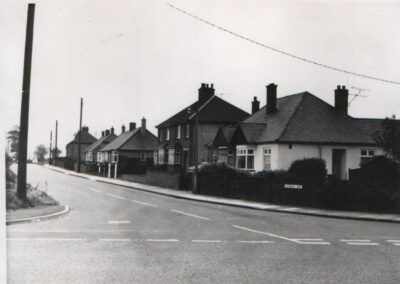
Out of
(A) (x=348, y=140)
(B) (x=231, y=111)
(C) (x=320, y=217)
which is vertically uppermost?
(B) (x=231, y=111)

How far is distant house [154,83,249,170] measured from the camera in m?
46.9

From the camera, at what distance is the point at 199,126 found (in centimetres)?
4691

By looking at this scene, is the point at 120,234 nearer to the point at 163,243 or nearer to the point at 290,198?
the point at 163,243

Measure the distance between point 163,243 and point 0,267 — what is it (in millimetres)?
3929

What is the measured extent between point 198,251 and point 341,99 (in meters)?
28.7

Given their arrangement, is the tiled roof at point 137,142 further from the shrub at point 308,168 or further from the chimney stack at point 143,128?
the shrub at point 308,168

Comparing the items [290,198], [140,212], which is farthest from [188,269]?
[290,198]

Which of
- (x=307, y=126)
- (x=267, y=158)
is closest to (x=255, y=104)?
(x=307, y=126)

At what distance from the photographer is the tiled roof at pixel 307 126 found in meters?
32.0

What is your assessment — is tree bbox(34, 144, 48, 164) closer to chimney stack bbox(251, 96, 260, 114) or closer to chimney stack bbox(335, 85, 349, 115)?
chimney stack bbox(251, 96, 260, 114)

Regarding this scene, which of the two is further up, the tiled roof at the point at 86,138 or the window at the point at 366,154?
the tiled roof at the point at 86,138

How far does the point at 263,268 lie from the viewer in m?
8.38

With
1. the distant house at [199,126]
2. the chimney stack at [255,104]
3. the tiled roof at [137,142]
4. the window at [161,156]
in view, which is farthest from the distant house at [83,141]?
the chimney stack at [255,104]

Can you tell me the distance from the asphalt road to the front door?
16.8 meters
